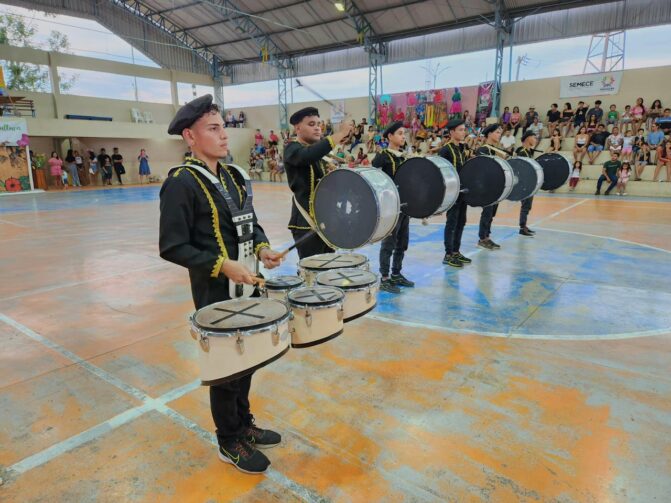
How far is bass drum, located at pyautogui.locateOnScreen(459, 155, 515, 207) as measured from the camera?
5832mm

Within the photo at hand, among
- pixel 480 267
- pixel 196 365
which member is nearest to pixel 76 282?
pixel 196 365

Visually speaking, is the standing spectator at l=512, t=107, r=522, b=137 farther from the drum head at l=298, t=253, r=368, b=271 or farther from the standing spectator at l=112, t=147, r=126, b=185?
the standing spectator at l=112, t=147, r=126, b=185

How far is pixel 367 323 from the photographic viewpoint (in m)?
4.23

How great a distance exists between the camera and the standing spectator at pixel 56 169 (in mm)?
21359

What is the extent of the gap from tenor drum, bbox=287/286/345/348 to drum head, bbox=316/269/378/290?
21 cm

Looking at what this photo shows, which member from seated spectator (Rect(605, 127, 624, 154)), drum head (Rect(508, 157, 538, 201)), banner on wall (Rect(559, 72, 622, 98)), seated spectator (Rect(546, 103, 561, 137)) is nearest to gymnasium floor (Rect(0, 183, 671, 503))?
drum head (Rect(508, 157, 538, 201))

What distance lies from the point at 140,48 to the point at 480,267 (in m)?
27.8

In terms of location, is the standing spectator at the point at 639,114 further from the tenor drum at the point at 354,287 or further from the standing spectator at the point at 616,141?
the tenor drum at the point at 354,287

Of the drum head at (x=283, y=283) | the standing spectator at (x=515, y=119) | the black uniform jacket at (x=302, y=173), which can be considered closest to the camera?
the drum head at (x=283, y=283)

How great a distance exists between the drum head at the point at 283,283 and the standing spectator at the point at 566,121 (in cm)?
1795

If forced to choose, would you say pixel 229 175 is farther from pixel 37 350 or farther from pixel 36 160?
pixel 36 160

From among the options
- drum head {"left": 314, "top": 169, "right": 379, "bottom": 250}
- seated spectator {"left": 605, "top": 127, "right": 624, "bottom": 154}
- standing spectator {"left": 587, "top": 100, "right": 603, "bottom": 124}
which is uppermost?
standing spectator {"left": 587, "top": 100, "right": 603, "bottom": 124}

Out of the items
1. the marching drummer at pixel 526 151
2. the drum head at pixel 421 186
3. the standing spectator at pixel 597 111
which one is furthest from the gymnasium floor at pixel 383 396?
the standing spectator at pixel 597 111

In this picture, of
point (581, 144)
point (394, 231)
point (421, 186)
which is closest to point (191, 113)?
point (421, 186)
